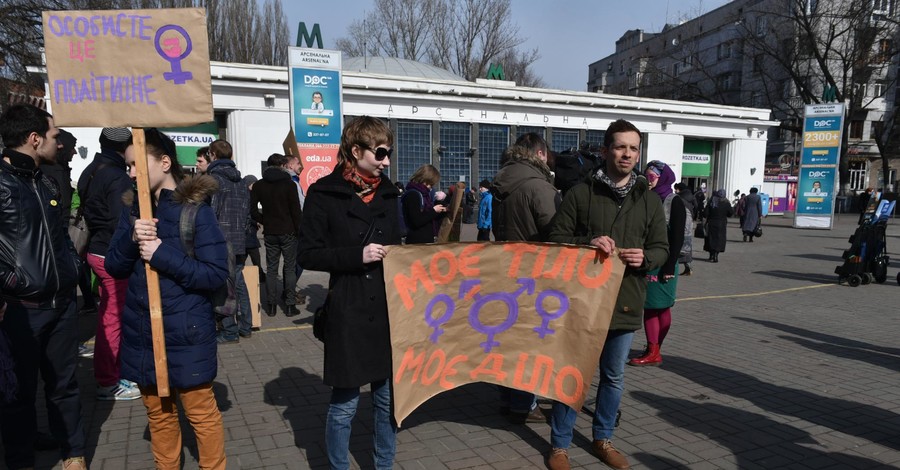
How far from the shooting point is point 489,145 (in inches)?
1125

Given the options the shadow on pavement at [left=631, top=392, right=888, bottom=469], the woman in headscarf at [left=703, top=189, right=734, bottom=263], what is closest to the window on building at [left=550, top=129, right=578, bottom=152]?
the woman in headscarf at [left=703, top=189, right=734, bottom=263]

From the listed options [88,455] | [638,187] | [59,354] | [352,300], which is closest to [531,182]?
[638,187]

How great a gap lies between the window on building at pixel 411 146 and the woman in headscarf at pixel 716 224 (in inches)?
596

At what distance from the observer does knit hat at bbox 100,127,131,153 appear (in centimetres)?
419

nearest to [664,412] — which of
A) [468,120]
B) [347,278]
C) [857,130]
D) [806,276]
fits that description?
[347,278]

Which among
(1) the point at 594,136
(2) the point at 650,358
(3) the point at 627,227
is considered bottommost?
(2) the point at 650,358

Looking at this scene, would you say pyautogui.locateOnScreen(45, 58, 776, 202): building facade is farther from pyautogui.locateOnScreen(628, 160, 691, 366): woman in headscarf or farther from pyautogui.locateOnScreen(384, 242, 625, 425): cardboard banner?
pyautogui.locateOnScreen(384, 242, 625, 425): cardboard banner

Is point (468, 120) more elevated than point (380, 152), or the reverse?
point (468, 120)

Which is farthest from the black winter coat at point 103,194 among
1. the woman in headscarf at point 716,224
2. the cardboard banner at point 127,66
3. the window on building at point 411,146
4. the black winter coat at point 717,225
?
the window on building at point 411,146

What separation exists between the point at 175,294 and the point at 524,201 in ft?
7.59

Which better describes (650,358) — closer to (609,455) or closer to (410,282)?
(609,455)

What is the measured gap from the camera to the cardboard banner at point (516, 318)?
318 centimetres

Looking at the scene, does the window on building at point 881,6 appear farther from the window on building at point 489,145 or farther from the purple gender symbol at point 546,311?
the purple gender symbol at point 546,311

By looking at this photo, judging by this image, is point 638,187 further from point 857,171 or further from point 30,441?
point 857,171
